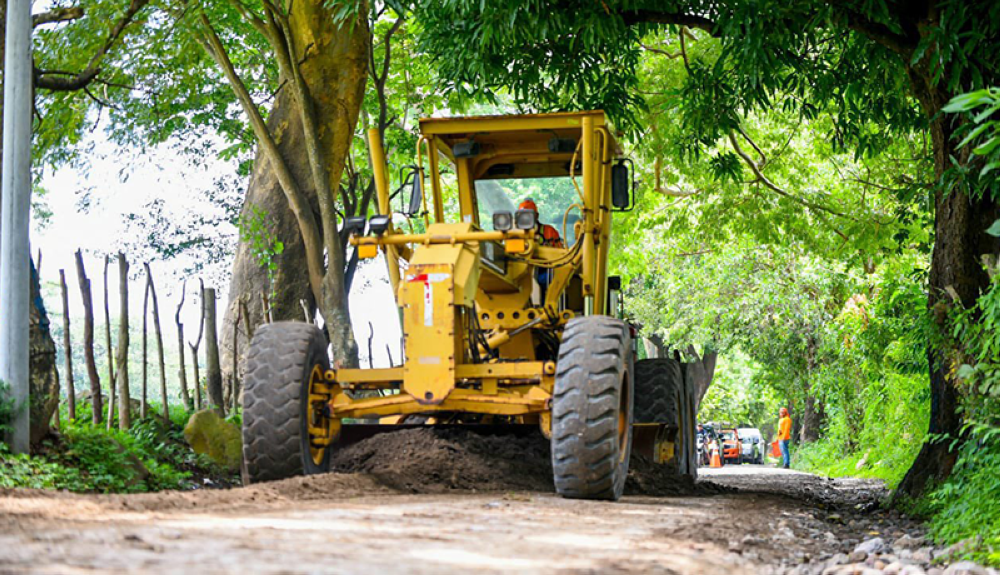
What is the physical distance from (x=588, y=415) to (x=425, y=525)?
2.42 metres

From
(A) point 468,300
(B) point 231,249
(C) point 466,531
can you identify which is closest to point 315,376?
(A) point 468,300

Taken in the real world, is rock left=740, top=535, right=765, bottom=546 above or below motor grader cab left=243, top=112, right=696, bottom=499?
below

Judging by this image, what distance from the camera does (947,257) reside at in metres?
9.52

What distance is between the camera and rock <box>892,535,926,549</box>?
7168 millimetres

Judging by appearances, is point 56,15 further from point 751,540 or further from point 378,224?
point 751,540

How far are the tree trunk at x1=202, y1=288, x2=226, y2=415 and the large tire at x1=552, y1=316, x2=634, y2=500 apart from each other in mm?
7618

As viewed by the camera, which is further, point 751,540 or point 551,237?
point 551,237

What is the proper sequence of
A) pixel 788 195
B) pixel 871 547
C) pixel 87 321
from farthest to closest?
pixel 788 195 < pixel 87 321 < pixel 871 547

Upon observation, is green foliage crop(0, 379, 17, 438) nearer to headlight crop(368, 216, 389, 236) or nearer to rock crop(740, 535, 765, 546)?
headlight crop(368, 216, 389, 236)

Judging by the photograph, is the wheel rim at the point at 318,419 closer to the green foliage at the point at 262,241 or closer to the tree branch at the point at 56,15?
the tree branch at the point at 56,15

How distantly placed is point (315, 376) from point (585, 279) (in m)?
2.47

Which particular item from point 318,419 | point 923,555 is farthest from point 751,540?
point 318,419

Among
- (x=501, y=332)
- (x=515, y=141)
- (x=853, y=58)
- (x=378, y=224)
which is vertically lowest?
(x=501, y=332)

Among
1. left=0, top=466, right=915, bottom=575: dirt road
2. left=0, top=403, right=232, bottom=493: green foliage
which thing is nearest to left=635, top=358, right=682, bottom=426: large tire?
left=0, top=466, right=915, bottom=575: dirt road
